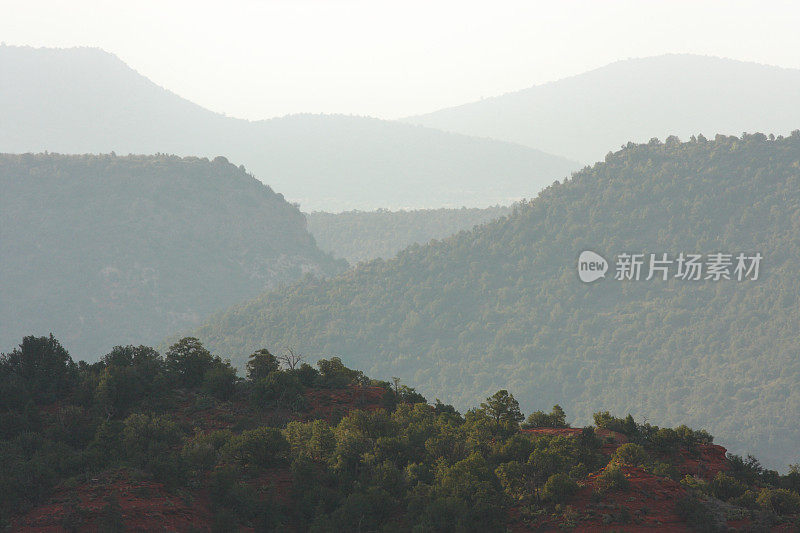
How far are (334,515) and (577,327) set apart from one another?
115 m

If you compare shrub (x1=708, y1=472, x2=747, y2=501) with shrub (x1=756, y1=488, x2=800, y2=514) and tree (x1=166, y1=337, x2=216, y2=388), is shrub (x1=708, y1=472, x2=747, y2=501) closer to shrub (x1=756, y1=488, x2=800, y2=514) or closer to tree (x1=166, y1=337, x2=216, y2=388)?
shrub (x1=756, y1=488, x2=800, y2=514)

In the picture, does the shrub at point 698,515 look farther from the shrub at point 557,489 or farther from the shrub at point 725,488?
the shrub at point 557,489

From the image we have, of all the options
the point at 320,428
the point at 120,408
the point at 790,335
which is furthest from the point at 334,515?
the point at 790,335

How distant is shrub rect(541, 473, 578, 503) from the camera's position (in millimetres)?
25531

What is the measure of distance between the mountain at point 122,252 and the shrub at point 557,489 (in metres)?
144

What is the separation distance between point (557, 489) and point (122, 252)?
167m

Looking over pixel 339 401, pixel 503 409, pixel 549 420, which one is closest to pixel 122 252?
pixel 339 401

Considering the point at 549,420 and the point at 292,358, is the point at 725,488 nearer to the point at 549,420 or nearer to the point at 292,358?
the point at 549,420

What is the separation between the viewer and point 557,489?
25562 millimetres

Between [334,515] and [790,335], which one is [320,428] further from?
[790,335]

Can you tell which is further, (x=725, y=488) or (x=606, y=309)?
(x=606, y=309)

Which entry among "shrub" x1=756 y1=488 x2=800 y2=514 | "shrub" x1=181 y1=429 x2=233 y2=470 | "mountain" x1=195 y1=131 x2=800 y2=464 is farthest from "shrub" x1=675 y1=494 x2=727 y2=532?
"mountain" x1=195 y1=131 x2=800 y2=464

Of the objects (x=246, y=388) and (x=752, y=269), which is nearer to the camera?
(x=246, y=388)

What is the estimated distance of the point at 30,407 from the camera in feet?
111
